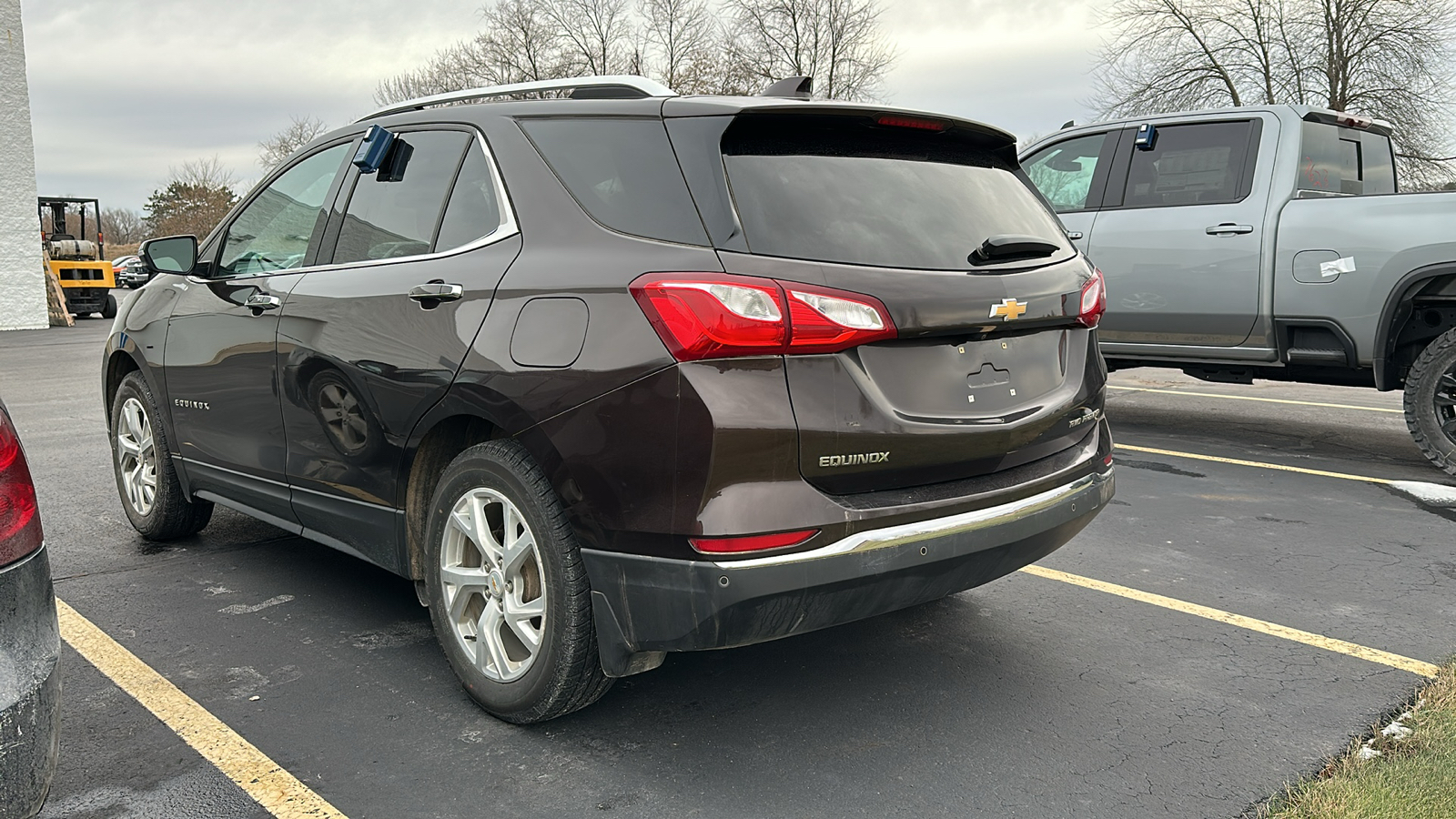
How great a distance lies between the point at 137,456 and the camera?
4957mm

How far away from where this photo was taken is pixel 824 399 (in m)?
2.54

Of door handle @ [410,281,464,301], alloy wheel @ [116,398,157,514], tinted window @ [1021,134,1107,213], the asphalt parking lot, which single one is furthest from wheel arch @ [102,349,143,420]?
tinted window @ [1021,134,1107,213]

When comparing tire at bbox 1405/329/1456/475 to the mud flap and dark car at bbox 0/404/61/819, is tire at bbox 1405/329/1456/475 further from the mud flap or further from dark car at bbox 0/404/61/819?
dark car at bbox 0/404/61/819

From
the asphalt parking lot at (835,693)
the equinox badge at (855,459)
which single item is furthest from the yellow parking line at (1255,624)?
the equinox badge at (855,459)

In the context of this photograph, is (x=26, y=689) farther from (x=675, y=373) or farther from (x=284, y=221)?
(x=284, y=221)

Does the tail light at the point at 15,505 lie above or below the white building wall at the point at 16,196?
below

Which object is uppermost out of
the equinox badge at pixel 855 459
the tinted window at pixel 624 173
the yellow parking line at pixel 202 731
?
the tinted window at pixel 624 173

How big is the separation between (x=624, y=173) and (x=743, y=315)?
0.63 m

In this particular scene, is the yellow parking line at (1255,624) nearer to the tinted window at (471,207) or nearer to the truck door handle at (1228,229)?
the tinted window at (471,207)

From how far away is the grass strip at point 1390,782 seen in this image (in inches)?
96.7

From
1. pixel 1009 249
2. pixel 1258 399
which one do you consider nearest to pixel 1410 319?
pixel 1258 399

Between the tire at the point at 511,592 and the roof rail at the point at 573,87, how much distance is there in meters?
1.10

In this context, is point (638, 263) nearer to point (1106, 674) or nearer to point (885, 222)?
point (885, 222)

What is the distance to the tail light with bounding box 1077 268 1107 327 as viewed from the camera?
3293 mm
